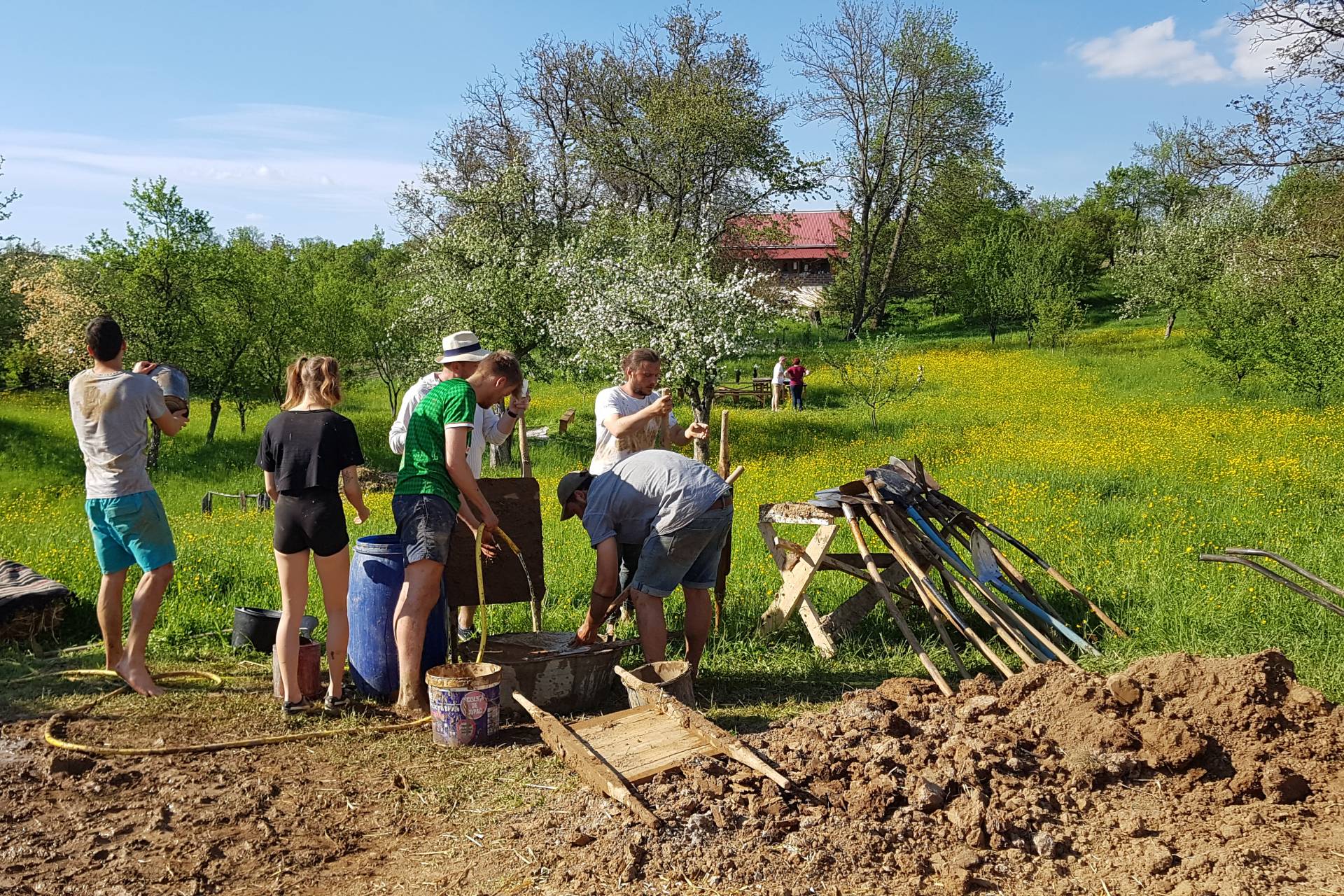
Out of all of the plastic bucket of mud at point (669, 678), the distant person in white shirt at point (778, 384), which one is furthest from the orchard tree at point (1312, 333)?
the plastic bucket of mud at point (669, 678)

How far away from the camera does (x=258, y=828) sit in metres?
3.84

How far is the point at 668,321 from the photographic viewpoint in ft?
64.3

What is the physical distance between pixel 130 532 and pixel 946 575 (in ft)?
15.8

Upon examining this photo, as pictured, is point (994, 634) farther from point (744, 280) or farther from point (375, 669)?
point (744, 280)

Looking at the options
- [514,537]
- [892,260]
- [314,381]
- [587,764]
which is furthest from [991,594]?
[892,260]

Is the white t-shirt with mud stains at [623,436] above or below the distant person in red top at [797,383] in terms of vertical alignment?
above

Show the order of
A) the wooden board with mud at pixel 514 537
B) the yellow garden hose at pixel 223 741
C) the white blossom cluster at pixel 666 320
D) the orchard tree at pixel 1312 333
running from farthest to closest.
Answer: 1. the orchard tree at pixel 1312 333
2. the white blossom cluster at pixel 666 320
3. the wooden board with mud at pixel 514 537
4. the yellow garden hose at pixel 223 741

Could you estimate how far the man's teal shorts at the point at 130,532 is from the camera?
5.36 meters

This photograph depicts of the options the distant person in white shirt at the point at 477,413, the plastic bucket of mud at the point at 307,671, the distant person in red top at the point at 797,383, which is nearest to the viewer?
the plastic bucket of mud at the point at 307,671

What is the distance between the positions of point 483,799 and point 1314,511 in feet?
29.9

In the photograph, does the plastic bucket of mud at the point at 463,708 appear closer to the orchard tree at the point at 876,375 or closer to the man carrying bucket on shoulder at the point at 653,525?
the man carrying bucket on shoulder at the point at 653,525

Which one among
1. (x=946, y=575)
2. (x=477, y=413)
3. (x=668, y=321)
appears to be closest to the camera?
(x=477, y=413)

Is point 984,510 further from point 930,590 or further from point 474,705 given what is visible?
point 474,705

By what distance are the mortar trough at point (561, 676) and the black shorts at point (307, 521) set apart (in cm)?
111
